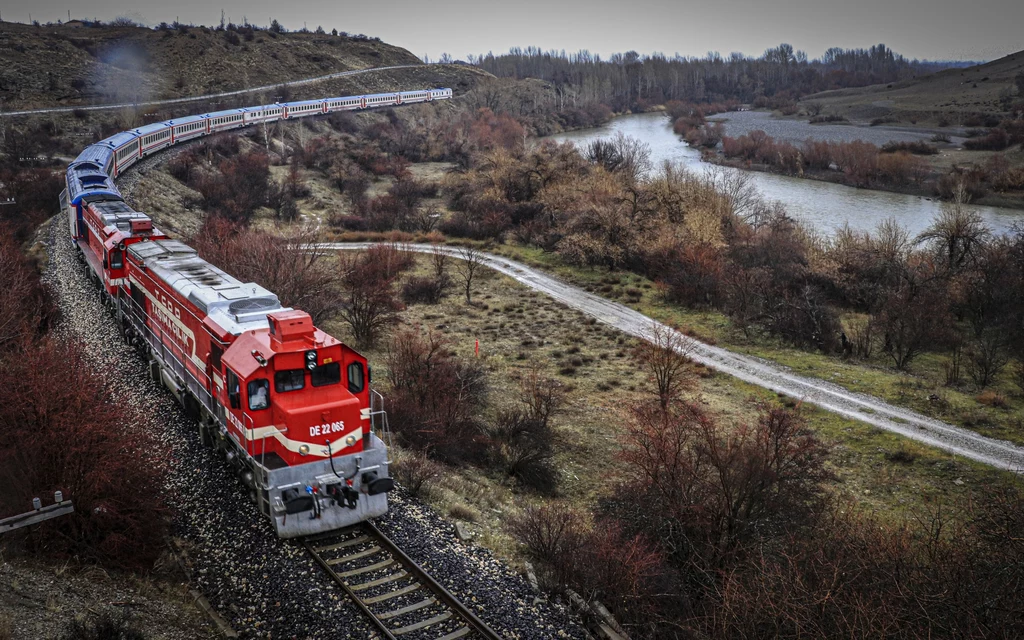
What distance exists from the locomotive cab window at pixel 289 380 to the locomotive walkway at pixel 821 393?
2117cm

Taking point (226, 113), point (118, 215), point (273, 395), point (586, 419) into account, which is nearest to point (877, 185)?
point (586, 419)

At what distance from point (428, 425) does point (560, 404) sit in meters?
8.02

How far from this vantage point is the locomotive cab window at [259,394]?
14531 millimetres

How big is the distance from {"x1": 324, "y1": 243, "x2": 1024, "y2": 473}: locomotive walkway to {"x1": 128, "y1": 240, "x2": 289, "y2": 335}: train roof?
836 inches

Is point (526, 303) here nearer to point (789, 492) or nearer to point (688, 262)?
point (688, 262)

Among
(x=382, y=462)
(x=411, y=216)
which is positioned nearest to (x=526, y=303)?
(x=411, y=216)

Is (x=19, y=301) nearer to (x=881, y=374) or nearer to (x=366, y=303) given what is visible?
(x=366, y=303)

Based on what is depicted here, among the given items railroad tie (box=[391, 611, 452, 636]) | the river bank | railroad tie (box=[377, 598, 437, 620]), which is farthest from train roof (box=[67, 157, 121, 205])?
the river bank

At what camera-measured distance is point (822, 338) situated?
3584cm

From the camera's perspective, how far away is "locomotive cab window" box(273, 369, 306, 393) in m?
14.6

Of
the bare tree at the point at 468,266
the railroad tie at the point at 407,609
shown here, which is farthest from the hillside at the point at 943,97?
the railroad tie at the point at 407,609

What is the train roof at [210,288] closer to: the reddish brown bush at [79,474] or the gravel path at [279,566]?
the reddish brown bush at [79,474]

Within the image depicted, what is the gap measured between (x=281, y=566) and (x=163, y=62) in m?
107

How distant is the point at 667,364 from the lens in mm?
28922
